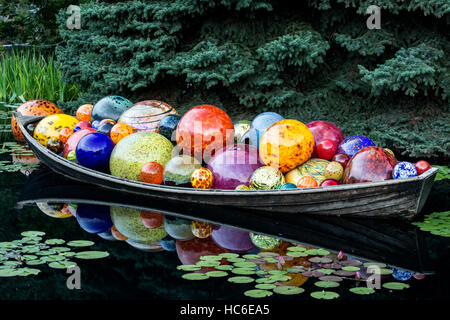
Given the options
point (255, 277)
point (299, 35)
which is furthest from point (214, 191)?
point (299, 35)

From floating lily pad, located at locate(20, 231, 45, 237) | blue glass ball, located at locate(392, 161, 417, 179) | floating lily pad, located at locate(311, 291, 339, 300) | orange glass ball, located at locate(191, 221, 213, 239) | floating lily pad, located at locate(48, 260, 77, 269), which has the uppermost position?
blue glass ball, located at locate(392, 161, 417, 179)

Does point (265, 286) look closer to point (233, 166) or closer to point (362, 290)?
point (362, 290)

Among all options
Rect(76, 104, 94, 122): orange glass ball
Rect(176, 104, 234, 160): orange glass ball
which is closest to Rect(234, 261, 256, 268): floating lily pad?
Rect(176, 104, 234, 160): orange glass ball

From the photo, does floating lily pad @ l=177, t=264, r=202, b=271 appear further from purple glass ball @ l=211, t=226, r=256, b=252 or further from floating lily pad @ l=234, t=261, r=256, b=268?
purple glass ball @ l=211, t=226, r=256, b=252

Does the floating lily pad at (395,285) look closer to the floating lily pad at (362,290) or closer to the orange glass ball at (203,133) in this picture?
the floating lily pad at (362,290)

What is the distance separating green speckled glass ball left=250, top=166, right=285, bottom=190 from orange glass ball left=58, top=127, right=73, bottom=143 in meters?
3.26

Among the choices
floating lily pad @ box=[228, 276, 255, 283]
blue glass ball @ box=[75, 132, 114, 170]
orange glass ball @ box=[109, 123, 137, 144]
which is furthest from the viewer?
orange glass ball @ box=[109, 123, 137, 144]

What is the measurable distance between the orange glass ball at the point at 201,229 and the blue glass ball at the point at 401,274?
Result: 166cm

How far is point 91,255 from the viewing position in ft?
13.6

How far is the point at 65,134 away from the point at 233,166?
9.88 feet

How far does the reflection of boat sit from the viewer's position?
4.17 m

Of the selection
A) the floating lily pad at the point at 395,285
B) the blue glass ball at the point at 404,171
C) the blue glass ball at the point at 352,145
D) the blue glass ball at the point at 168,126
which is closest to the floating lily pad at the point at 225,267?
the floating lily pad at the point at 395,285

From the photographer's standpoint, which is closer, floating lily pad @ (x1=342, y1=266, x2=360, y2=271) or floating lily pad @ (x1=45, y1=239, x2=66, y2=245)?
floating lily pad @ (x1=342, y1=266, x2=360, y2=271)

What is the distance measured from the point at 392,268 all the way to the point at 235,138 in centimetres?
292
